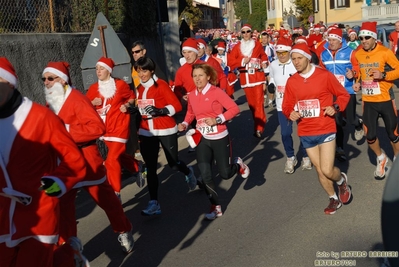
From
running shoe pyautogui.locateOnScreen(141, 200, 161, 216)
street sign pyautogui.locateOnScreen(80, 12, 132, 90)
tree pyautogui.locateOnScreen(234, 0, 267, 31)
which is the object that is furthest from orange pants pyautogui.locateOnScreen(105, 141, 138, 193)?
tree pyautogui.locateOnScreen(234, 0, 267, 31)

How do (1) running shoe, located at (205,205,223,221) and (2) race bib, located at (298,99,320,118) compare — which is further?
(1) running shoe, located at (205,205,223,221)

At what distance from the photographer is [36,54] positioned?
8.95 meters

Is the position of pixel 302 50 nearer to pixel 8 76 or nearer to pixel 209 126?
pixel 209 126

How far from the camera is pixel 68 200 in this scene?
199 inches


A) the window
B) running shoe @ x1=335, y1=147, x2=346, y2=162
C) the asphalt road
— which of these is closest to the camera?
the asphalt road

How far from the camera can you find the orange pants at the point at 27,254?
380cm

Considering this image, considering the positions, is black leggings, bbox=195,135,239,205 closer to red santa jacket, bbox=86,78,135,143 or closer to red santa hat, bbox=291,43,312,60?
red santa jacket, bbox=86,78,135,143

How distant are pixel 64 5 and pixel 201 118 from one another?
5.22 m

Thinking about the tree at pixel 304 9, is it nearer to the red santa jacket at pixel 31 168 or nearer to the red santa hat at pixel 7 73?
the red santa hat at pixel 7 73

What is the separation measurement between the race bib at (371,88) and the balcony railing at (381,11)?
39.9 metres

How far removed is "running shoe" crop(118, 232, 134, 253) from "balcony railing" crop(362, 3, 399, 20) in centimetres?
4315

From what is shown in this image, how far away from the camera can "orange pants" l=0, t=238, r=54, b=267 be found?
12.5 feet

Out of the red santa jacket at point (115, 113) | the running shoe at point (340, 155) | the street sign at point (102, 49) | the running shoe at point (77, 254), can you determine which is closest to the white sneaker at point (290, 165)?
the running shoe at point (340, 155)

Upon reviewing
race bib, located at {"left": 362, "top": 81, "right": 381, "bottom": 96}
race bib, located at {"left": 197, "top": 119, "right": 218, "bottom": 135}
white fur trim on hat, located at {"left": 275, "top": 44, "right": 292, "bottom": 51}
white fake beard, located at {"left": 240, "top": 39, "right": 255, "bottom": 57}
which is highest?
white fur trim on hat, located at {"left": 275, "top": 44, "right": 292, "bottom": 51}
